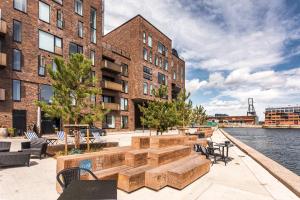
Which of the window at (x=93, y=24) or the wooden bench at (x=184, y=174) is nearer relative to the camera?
the wooden bench at (x=184, y=174)

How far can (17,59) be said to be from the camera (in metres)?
22.4

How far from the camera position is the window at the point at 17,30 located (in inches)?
882

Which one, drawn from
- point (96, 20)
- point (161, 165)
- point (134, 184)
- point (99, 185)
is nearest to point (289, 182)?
point (161, 165)

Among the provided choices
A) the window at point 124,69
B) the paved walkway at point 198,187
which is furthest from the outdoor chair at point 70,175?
the window at point 124,69

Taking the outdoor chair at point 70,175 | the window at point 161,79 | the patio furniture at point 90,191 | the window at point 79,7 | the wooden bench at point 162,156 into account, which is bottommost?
the wooden bench at point 162,156

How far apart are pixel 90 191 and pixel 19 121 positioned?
73.9 ft

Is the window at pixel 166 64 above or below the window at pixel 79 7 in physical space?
below

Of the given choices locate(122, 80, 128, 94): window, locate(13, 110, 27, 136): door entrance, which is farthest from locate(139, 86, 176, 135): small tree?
locate(122, 80, 128, 94): window

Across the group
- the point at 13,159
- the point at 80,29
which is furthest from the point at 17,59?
the point at 13,159

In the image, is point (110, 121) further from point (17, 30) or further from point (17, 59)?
point (17, 30)

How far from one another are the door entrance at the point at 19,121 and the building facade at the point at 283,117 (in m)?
162

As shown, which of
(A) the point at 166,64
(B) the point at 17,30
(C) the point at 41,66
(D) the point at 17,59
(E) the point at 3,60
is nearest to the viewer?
(E) the point at 3,60

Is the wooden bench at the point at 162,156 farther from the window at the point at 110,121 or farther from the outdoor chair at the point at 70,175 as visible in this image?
the window at the point at 110,121

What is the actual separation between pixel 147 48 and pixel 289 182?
37.1 meters
